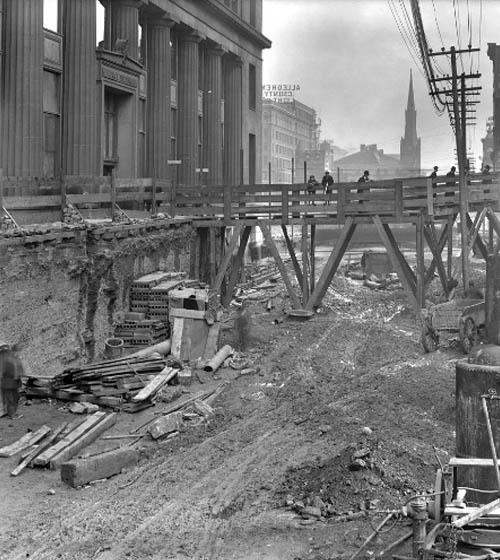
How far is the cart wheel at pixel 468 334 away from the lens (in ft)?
58.3

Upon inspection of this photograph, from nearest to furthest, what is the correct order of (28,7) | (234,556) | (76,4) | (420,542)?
(420,542)
(234,556)
(28,7)
(76,4)

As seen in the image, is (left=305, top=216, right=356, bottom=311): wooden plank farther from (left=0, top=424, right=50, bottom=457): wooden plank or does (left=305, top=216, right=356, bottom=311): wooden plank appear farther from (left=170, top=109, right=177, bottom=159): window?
(left=170, top=109, right=177, bottom=159): window

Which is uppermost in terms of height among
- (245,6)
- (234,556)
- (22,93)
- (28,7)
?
(245,6)

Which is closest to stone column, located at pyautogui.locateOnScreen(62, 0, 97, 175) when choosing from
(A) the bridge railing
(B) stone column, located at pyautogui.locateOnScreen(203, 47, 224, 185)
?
(A) the bridge railing

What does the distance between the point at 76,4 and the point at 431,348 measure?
16.7 meters

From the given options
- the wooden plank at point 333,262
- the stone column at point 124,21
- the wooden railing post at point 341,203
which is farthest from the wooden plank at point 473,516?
the stone column at point 124,21

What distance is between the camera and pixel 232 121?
42.3 meters

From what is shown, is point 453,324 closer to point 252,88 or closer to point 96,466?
point 96,466

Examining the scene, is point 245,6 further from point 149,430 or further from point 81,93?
point 149,430

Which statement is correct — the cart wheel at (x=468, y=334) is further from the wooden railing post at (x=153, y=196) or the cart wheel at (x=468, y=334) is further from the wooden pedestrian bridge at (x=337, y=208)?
the wooden railing post at (x=153, y=196)

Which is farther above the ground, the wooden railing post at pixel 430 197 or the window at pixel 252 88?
the window at pixel 252 88

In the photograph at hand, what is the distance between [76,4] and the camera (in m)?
25.2

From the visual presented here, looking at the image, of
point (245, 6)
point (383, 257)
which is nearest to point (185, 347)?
point (383, 257)

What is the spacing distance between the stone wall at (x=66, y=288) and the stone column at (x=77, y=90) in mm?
5395
